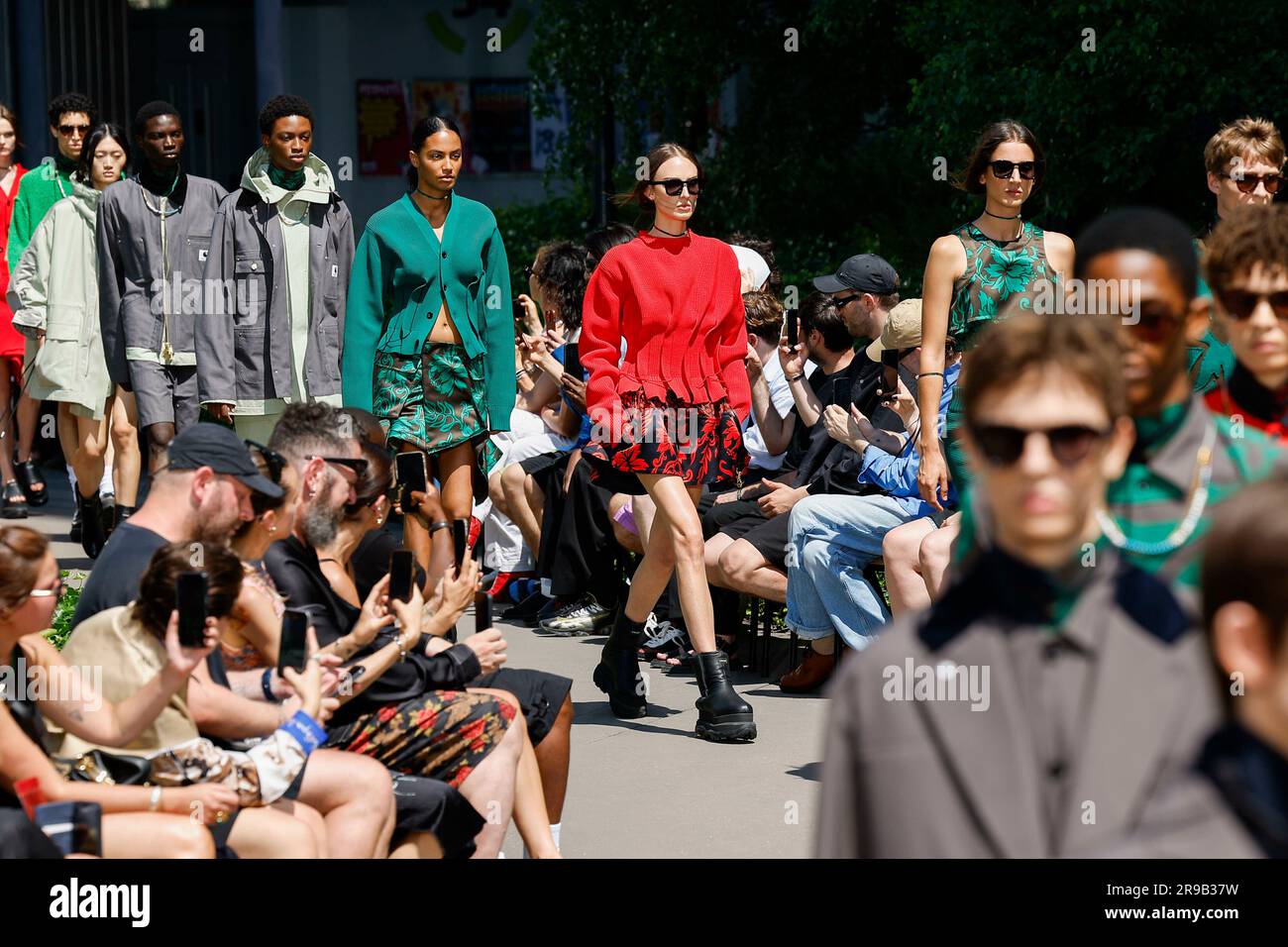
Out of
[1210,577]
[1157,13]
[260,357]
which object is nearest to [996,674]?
[1210,577]

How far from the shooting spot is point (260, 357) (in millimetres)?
7125

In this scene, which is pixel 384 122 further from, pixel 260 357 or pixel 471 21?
pixel 260 357

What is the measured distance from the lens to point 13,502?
9.95m

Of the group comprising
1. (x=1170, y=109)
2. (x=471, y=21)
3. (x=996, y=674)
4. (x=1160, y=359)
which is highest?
(x=471, y=21)

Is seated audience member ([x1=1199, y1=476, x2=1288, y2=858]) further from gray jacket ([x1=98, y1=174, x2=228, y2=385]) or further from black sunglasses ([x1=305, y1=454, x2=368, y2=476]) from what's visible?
gray jacket ([x1=98, y1=174, x2=228, y2=385])

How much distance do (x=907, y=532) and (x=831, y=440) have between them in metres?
1.01

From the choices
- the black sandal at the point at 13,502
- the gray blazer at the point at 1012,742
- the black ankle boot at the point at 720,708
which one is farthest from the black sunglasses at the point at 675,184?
the black sandal at the point at 13,502

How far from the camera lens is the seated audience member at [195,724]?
3.53 metres

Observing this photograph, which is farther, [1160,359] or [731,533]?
[731,533]

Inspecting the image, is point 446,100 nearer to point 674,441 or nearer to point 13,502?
point 13,502

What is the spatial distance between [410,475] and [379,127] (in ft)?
47.5

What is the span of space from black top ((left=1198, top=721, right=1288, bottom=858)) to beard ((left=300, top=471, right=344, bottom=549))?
118 inches

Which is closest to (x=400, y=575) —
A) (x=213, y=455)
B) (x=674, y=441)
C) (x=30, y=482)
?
(x=213, y=455)

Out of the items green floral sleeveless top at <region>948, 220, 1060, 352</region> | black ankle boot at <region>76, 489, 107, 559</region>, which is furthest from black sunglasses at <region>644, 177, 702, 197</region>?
black ankle boot at <region>76, 489, 107, 559</region>
